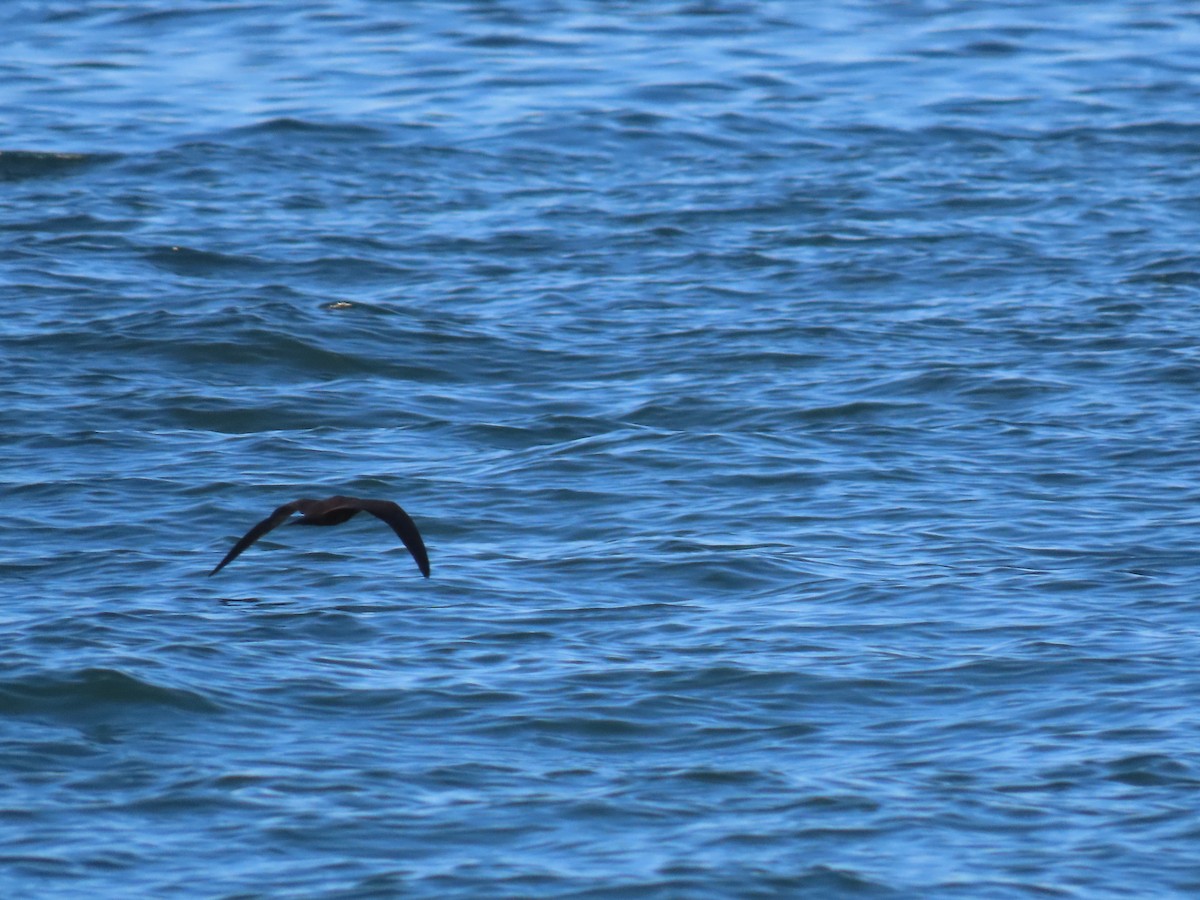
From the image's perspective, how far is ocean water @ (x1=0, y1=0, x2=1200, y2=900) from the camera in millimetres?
6934

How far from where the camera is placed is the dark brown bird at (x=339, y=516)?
7.48 metres

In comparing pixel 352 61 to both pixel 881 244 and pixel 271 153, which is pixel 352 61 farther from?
pixel 881 244

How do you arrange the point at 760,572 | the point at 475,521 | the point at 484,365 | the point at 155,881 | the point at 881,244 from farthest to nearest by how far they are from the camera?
the point at 881,244
the point at 484,365
the point at 475,521
the point at 760,572
the point at 155,881

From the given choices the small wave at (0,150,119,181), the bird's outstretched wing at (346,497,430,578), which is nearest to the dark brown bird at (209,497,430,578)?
the bird's outstretched wing at (346,497,430,578)

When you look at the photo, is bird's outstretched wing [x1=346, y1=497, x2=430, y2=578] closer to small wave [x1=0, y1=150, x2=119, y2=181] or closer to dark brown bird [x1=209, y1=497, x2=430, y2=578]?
dark brown bird [x1=209, y1=497, x2=430, y2=578]

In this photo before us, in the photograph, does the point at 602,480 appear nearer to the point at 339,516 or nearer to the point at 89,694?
the point at 339,516

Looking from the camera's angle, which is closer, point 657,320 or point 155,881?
point 155,881

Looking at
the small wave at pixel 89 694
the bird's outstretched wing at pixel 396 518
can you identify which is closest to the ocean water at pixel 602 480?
the small wave at pixel 89 694

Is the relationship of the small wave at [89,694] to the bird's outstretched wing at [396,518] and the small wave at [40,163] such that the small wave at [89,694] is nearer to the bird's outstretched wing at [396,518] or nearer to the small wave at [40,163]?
the bird's outstretched wing at [396,518]

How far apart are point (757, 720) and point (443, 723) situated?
1178 millimetres

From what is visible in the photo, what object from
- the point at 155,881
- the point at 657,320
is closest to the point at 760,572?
the point at 155,881

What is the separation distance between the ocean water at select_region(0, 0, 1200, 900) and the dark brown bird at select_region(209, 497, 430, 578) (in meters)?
0.62

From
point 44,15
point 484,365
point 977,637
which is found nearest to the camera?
point 977,637

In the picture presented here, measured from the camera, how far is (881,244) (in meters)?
15.2
